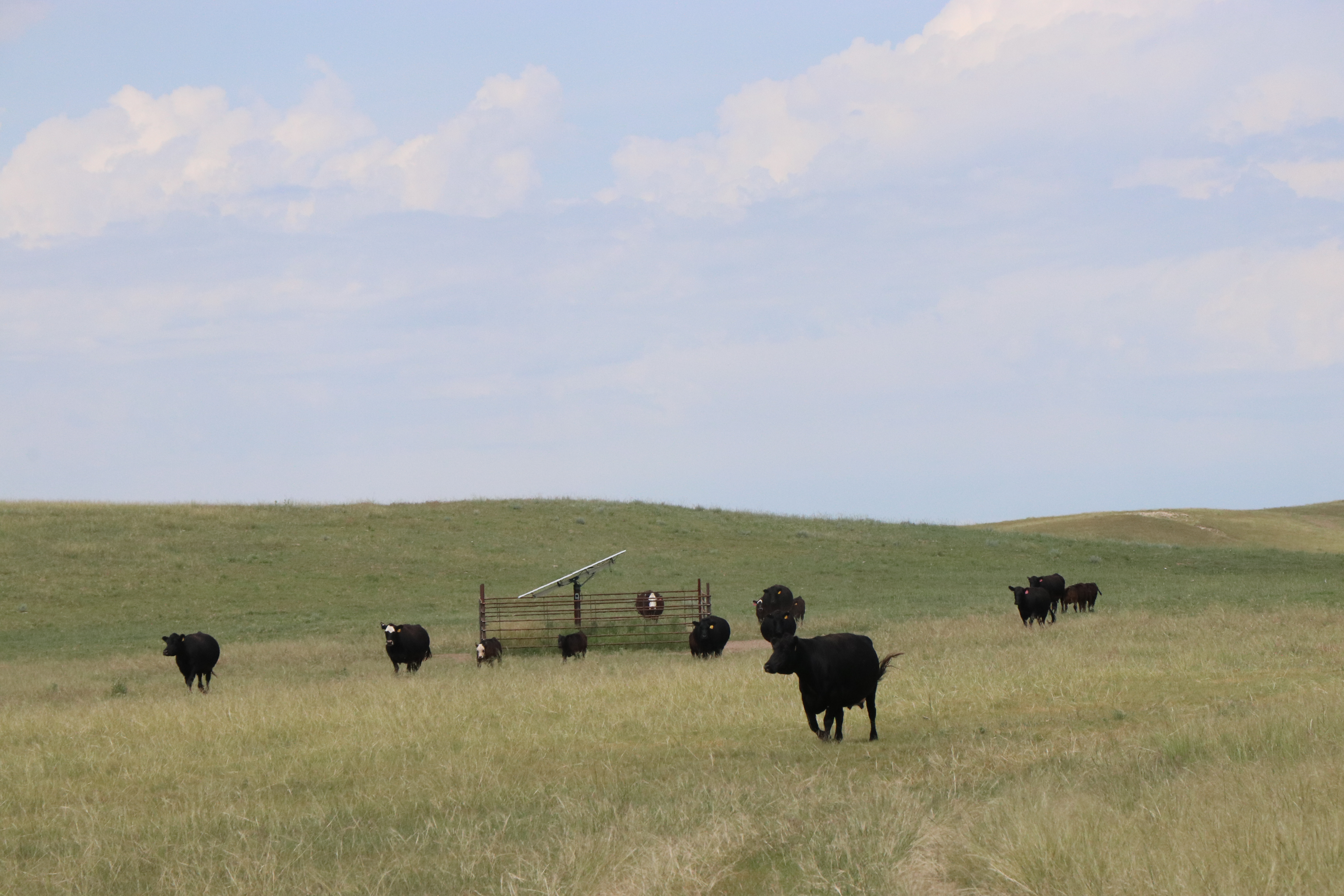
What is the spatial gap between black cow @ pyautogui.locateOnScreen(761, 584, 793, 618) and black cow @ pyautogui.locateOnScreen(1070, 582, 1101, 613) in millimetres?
8603

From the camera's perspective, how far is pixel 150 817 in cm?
991

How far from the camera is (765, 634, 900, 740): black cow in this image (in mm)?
12391

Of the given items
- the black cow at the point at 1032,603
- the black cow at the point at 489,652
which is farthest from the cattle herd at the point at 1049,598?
the black cow at the point at 489,652

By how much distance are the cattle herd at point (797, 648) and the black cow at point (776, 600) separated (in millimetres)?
22

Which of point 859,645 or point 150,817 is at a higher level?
point 859,645

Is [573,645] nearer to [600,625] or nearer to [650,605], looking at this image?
[600,625]

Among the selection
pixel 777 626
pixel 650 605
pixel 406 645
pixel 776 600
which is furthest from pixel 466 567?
pixel 777 626

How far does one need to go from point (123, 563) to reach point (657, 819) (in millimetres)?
41919

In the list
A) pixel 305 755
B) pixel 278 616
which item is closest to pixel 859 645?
pixel 305 755

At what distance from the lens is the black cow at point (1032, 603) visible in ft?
85.4

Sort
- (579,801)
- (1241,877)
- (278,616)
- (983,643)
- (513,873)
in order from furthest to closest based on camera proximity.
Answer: (278,616) < (983,643) < (579,801) < (513,873) < (1241,877)

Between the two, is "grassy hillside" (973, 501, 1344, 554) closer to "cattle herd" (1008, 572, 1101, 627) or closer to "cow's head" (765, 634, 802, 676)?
"cattle herd" (1008, 572, 1101, 627)

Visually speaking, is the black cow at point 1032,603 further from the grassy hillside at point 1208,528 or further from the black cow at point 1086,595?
the grassy hillside at point 1208,528

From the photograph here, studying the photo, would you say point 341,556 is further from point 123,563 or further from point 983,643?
point 983,643
